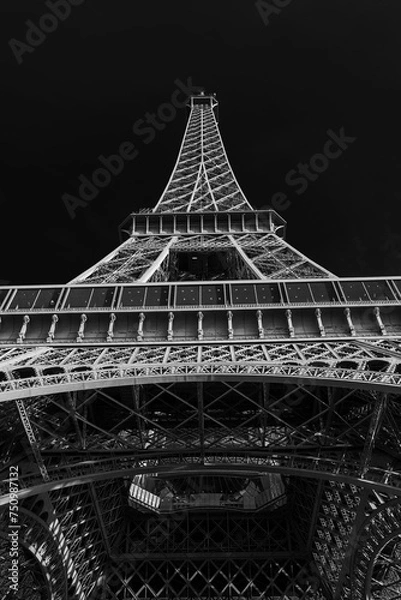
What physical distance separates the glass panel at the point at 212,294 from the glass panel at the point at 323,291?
5349 mm

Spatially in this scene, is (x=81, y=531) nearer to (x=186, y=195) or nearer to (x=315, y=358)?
(x=315, y=358)

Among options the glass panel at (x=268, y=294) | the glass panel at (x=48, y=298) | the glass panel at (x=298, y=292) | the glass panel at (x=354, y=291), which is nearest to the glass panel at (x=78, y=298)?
the glass panel at (x=48, y=298)

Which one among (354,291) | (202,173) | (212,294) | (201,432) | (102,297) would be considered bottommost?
(201,432)

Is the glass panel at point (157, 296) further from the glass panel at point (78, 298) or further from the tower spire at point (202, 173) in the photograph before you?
the tower spire at point (202, 173)

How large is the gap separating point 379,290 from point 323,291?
3122 millimetres

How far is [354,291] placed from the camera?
25.5 meters

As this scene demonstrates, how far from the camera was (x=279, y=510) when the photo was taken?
113ft

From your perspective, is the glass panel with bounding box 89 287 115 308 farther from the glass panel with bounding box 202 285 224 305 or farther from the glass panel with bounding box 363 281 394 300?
the glass panel with bounding box 363 281 394 300

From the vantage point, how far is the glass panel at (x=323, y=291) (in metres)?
25.3

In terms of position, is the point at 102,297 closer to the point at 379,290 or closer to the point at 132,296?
the point at 132,296

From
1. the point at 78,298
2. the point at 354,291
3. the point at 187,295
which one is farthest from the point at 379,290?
the point at 78,298

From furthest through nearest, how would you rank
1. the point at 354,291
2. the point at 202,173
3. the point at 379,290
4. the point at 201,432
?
1. the point at 202,173
2. the point at 354,291
3. the point at 379,290
4. the point at 201,432

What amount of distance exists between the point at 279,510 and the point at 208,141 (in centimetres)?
6229

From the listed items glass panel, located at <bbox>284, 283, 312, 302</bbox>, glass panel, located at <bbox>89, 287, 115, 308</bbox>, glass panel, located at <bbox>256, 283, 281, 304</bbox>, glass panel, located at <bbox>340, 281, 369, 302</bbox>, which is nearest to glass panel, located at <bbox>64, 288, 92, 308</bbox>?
glass panel, located at <bbox>89, 287, 115, 308</bbox>
